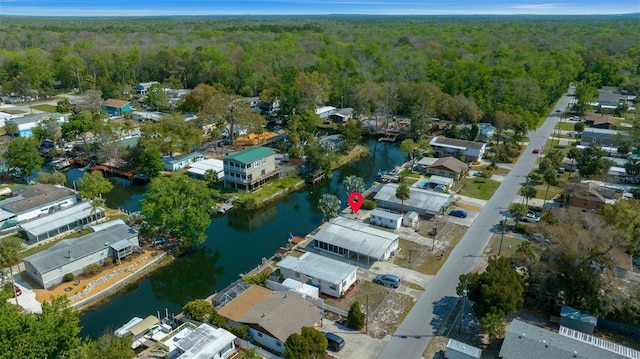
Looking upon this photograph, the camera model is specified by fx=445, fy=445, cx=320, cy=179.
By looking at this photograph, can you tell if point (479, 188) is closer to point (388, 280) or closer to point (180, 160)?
point (388, 280)

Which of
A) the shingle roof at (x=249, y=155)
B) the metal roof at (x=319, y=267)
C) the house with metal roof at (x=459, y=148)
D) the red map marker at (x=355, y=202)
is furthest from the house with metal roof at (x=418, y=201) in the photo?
the house with metal roof at (x=459, y=148)

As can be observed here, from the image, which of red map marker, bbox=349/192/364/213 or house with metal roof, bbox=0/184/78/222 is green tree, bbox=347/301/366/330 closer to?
red map marker, bbox=349/192/364/213

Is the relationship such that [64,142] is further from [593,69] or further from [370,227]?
[593,69]

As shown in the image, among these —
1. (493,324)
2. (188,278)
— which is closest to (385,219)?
(493,324)

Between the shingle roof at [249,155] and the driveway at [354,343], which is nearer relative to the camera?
the driveway at [354,343]

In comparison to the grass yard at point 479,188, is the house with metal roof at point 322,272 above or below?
above

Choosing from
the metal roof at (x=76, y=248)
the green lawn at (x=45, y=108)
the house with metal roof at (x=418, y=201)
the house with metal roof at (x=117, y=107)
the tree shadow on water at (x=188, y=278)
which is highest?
the house with metal roof at (x=117, y=107)

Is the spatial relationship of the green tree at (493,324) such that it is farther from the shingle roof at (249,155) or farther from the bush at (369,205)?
the shingle roof at (249,155)

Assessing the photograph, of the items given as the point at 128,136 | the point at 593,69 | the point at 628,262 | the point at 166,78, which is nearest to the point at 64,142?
the point at 128,136
